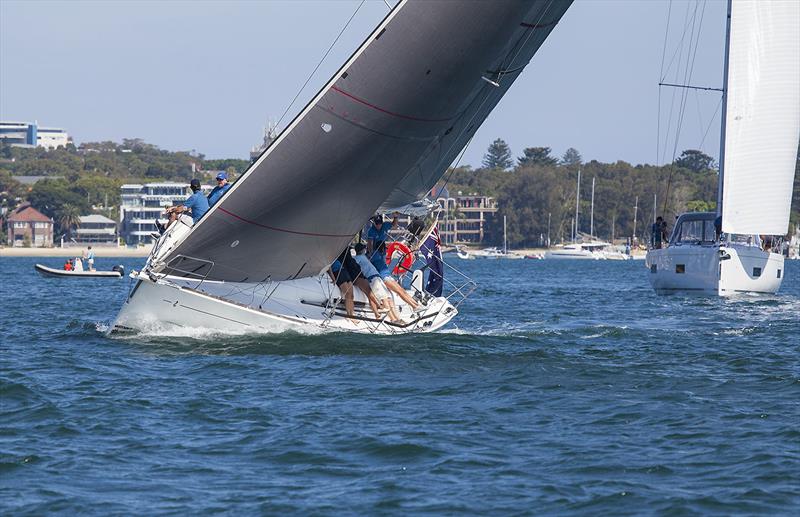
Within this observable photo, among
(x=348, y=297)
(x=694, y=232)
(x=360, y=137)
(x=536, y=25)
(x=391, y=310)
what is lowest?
(x=391, y=310)

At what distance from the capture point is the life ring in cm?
1930

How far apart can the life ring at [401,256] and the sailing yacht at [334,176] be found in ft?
4.14

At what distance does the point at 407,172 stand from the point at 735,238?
61.6ft

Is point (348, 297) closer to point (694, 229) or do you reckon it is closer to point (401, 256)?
point (401, 256)

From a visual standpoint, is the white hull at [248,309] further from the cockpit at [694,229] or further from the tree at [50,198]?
the tree at [50,198]

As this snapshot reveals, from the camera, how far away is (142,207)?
494 feet

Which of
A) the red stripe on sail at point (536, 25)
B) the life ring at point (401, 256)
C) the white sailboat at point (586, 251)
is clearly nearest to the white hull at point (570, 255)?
the white sailboat at point (586, 251)

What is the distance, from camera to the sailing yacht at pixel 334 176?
1523cm

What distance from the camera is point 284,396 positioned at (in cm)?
1241

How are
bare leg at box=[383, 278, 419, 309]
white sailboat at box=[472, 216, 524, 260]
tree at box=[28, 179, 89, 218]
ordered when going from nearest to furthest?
1. bare leg at box=[383, 278, 419, 309]
2. white sailboat at box=[472, 216, 524, 260]
3. tree at box=[28, 179, 89, 218]

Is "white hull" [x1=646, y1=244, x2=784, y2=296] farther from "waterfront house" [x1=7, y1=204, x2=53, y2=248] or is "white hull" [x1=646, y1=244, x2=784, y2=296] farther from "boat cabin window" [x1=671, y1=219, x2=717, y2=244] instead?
"waterfront house" [x1=7, y1=204, x2=53, y2=248]

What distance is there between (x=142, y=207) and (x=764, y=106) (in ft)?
409

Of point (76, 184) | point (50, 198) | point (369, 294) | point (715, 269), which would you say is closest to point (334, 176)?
point (369, 294)

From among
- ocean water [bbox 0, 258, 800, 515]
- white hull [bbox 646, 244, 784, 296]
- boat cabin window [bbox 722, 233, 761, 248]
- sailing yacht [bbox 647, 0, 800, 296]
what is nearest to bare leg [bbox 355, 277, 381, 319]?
ocean water [bbox 0, 258, 800, 515]
